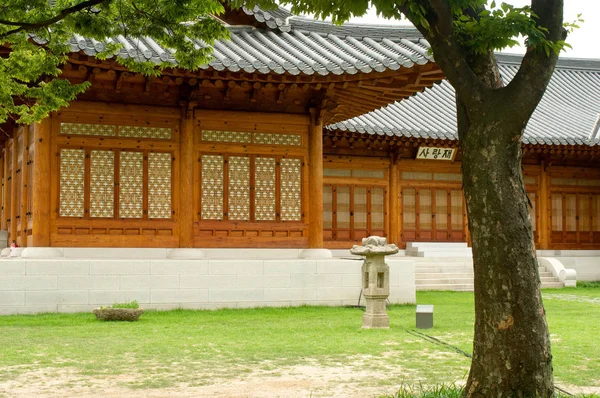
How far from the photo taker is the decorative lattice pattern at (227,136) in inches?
659

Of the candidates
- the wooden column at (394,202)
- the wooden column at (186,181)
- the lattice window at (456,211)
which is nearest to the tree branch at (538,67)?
the wooden column at (186,181)

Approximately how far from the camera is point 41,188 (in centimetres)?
1545

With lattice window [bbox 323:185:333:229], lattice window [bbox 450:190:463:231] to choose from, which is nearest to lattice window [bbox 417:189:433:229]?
lattice window [bbox 450:190:463:231]

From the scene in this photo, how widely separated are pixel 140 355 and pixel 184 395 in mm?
2534

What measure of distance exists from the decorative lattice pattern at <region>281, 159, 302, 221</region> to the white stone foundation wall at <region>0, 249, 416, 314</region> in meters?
0.86

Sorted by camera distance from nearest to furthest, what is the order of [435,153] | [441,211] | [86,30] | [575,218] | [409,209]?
1. [86,30]
2. [435,153]
3. [409,209]
4. [441,211]
5. [575,218]

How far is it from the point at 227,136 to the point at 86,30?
317 inches

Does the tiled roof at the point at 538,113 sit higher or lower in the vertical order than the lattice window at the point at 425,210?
higher

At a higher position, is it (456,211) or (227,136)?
(227,136)

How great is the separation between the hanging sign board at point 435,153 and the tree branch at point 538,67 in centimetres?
1941

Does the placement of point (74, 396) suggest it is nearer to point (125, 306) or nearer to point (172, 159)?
point (125, 306)

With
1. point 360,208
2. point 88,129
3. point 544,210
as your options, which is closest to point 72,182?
point 88,129

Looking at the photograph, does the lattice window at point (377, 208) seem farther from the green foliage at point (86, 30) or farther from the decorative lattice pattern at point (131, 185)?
the green foliage at point (86, 30)

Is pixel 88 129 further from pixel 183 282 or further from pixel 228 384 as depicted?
pixel 228 384
